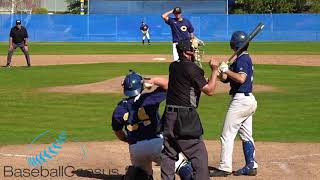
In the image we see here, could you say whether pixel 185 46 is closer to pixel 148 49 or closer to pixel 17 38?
pixel 17 38

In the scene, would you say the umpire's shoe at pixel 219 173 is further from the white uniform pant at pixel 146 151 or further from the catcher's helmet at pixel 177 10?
the catcher's helmet at pixel 177 10

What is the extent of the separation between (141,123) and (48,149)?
397cm

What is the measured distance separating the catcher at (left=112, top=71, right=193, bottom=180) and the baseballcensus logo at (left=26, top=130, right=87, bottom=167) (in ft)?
9.16

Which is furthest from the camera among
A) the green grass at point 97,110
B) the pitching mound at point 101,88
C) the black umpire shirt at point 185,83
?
the pitching mound at point 101,88

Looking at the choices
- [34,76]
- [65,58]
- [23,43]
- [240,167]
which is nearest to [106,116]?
[240,167]

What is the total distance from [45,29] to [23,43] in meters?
38.7

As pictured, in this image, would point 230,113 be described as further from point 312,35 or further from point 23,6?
point 23,6

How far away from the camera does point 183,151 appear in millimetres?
6941

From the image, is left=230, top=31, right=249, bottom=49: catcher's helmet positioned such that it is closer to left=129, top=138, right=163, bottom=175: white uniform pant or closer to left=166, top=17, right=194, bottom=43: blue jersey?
left=129, top=138, right=163, bottom=175: white uniform pant

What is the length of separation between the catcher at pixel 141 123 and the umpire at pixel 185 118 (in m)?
0.14

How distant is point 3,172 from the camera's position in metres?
8.98

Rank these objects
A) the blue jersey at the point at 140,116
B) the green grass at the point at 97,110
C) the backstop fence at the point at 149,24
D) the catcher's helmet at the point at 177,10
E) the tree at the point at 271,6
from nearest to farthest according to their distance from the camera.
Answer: the blue jersey at the point at 140,116
the green grass at the point at 97,110
the catcher's helmet at the point at 177,10
the backstop fence at the point at 149,24
the tree at the point at 271,6

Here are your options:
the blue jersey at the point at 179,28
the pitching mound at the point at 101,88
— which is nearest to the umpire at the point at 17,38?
the pitching mound at the point at 101,88

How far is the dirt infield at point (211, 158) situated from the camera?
9.14 metres
